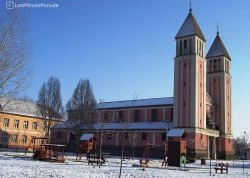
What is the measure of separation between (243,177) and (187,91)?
29.1m

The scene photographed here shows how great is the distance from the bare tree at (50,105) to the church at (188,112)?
243 centimetres

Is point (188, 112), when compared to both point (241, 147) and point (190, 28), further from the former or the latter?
point (241, 147)

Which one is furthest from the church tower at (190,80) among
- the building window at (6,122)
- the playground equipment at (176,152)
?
the building window at (6,122)

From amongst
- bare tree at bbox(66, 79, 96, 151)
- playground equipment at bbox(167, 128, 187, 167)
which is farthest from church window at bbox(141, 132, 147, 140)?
playground equipment at bbox(167, 128, 187, 167)

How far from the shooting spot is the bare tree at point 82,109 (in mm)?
54031

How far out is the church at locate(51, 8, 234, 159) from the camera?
49688 mm

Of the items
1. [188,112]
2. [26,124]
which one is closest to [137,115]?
[188,112]

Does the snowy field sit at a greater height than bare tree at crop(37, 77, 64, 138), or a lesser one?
lesser

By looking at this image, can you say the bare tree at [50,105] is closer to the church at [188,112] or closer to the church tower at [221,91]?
the church at [188,112]

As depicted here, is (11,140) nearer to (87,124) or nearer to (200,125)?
(87,124)

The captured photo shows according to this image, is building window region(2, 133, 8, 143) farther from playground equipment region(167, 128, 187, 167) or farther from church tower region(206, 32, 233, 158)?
playground equipment region(167, 128, 187, 167)

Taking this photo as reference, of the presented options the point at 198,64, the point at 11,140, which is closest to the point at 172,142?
the point at 198,64

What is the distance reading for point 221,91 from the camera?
58.7 m

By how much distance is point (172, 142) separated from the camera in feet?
103
